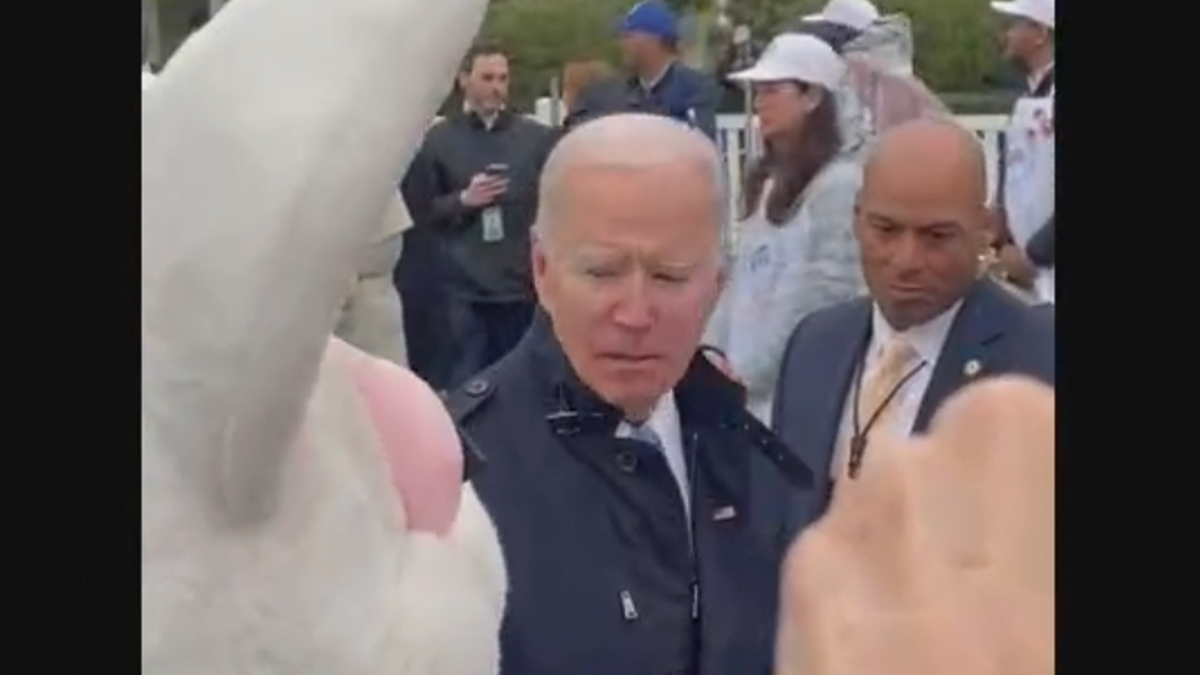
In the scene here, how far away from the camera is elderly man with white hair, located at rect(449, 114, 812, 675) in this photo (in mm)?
1675

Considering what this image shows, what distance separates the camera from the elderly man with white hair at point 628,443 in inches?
65.9

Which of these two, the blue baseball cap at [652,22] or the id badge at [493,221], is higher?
the blue baseball cap at [652,22]

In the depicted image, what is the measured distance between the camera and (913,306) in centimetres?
219

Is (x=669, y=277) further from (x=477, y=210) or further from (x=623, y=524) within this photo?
(x=477, y=210)

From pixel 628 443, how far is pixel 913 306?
53cm

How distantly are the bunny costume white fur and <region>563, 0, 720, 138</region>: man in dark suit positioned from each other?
3361 mm

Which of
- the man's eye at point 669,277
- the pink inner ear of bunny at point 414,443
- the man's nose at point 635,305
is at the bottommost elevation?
the man's nose at point 635,305

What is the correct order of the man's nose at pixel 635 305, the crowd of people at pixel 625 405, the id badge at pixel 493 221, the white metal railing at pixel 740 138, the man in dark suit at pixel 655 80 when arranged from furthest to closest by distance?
the id badge at pixel 493 221, the man in dark suit at pixel 655 80, the white metal railing at pixel 740 138, the man's nose at pixel 635 305, the crowd of people at pixel 625 405

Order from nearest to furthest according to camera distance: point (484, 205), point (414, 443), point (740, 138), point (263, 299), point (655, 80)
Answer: point (263, 299)
point (414, 443)
point (740, 138)
point (655, 80)
point (484, 205)

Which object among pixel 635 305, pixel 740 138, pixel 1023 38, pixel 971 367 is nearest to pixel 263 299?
pixel 635 305

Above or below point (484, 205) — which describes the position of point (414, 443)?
above

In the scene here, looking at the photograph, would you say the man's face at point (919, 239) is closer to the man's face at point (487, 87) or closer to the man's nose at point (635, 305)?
the man's nose at point (635, 305)

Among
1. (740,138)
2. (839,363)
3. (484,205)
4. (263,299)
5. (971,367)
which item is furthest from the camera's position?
(484,205)

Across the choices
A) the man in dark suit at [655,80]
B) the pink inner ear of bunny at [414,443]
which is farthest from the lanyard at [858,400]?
the man in dark suit at [655,80]
